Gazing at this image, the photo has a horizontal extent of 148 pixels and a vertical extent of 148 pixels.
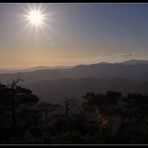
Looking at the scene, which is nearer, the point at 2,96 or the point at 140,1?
the point at 140,1

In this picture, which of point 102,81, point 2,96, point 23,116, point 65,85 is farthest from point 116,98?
point 102,81

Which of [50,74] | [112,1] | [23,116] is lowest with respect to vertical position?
[23,116]

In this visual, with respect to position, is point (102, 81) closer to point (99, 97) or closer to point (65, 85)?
point (65, 85)

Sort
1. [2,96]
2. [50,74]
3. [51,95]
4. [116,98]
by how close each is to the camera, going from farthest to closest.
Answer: [50,74]
[51,95]
[116,98]
[2,96]

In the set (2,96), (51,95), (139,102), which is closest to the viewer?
(2,96)

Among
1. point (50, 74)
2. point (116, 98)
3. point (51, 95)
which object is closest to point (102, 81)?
point (51, 95)

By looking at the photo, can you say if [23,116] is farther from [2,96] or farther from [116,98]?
[116,98]

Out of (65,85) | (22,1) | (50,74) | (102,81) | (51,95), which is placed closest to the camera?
(22,1)

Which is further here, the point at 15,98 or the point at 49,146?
the point at 15,98

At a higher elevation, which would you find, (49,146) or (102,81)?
(102,81)
